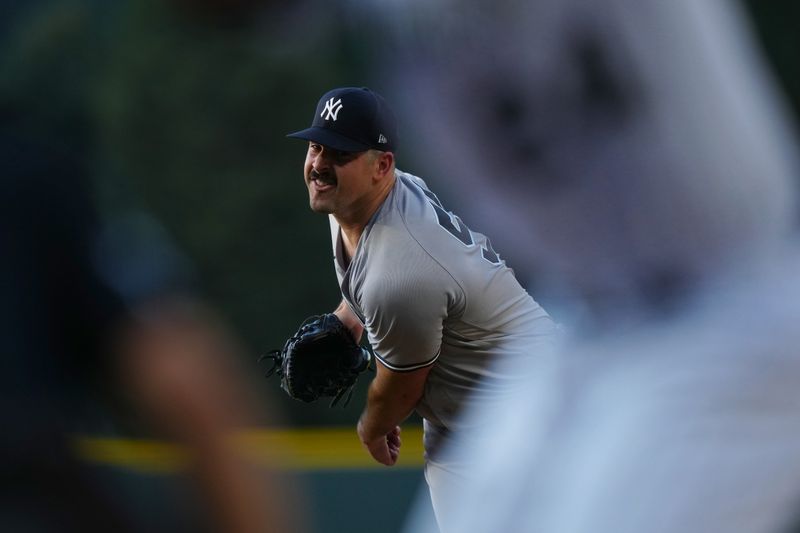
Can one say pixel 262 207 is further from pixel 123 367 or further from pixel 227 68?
pixel 123 367

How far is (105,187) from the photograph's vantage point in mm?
1860

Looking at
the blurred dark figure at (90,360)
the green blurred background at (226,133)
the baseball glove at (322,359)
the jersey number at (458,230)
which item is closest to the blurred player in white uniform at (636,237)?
the blurred dark figure at (90,360)

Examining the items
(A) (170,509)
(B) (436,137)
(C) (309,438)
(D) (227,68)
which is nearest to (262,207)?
(D) (227,68)

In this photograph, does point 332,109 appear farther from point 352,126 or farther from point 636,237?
point 636,237

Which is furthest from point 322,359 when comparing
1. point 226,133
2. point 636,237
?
point 226,133

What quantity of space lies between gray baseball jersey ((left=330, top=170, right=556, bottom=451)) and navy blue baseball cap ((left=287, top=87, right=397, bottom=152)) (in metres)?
0.14

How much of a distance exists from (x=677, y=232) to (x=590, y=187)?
16 cm

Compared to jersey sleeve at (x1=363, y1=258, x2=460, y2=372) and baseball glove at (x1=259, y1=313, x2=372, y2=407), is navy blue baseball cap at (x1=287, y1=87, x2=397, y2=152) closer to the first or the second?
jersey sleeve at (x1=363, y1=258, x2=460, y2=372)

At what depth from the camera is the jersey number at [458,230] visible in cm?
337

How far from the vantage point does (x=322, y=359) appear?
3795 millimetres

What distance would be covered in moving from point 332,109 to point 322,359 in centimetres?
77

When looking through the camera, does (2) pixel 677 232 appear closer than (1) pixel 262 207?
Yes

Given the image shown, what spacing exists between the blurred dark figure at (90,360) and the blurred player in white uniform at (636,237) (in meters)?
0.64

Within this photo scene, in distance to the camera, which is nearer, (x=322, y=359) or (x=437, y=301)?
(x=437, y=301)
